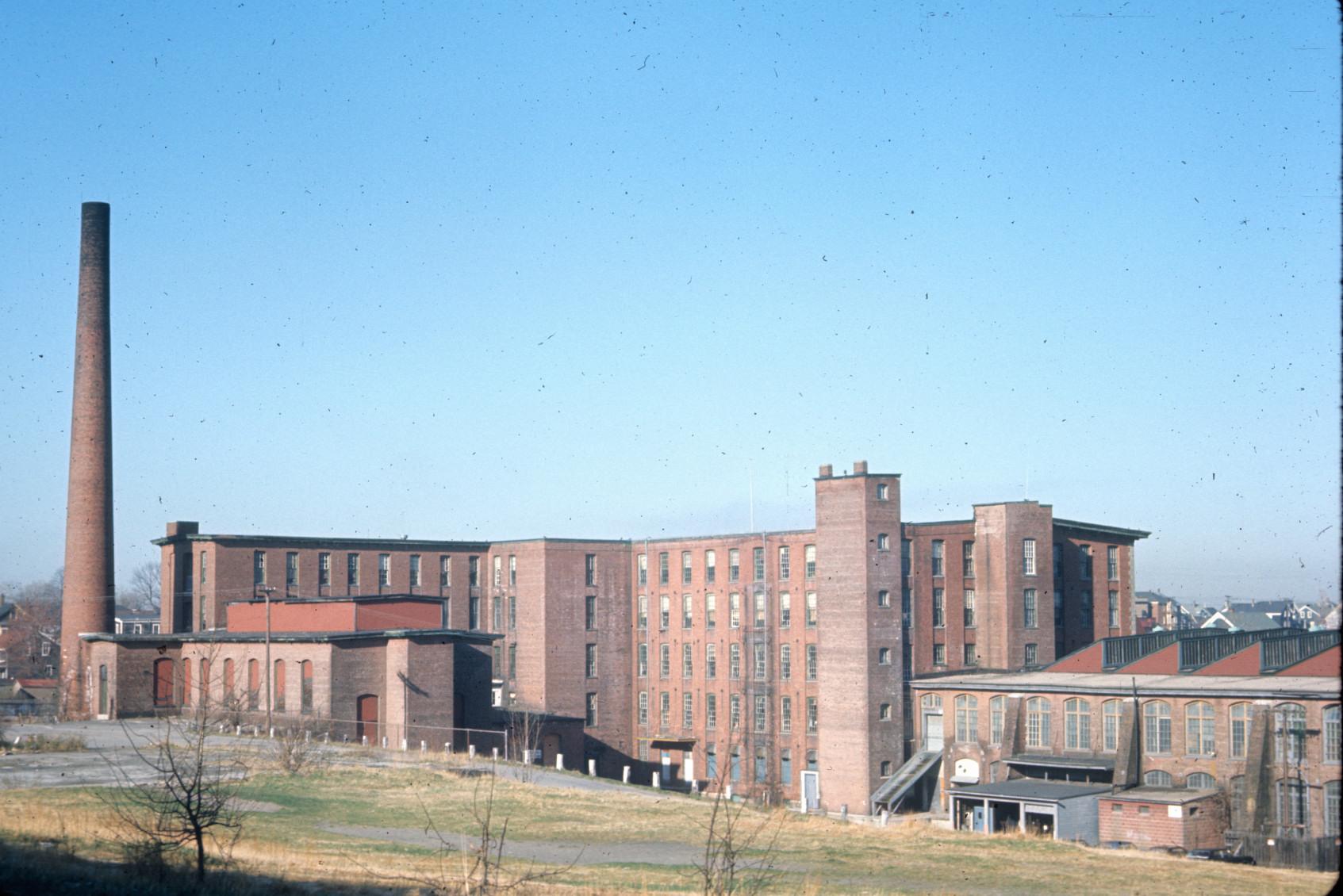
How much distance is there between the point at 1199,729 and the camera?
49.5m

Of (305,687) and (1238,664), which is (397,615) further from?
(1238,664)

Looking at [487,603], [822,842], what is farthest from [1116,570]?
[822,842]

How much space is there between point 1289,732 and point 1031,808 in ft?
30.8

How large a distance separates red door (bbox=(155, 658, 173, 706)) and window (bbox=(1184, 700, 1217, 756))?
44507 mm

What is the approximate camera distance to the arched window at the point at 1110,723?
5250 centimetres

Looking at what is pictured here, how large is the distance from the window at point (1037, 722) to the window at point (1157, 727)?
5.11m

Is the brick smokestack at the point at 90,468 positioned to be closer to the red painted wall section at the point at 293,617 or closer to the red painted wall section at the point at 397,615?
the red painted wall section at the point at 293,617

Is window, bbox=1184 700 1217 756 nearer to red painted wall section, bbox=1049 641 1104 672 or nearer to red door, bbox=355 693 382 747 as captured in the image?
red painted wall section, bbox=1049 641 1104 672

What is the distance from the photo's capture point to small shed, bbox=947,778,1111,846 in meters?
48.4

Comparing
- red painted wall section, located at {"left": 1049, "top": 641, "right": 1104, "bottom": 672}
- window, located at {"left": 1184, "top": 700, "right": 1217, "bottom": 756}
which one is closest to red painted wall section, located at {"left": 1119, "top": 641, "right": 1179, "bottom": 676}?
red painted wall section, located at {"left": 1049, "top": 641, "right": 1104, "bottom": 672}

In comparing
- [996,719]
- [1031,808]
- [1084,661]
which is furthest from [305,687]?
[1084,661]

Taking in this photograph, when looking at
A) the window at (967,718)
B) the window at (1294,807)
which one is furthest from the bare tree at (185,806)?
the window at (1294,807)

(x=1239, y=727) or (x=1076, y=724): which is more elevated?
(x=1239, y=727)

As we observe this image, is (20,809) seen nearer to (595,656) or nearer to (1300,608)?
(595,656)
